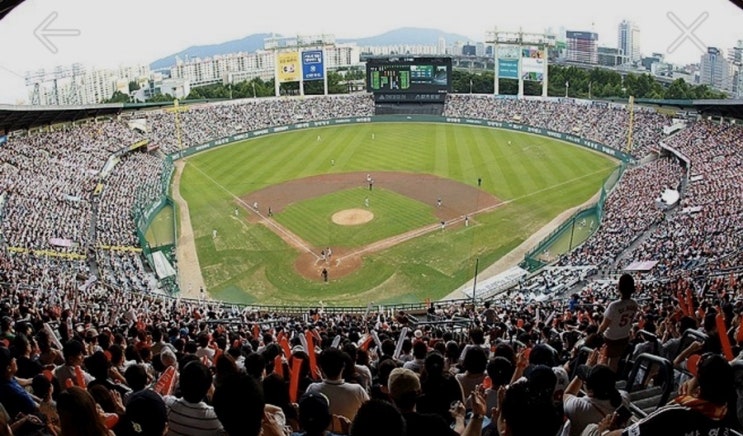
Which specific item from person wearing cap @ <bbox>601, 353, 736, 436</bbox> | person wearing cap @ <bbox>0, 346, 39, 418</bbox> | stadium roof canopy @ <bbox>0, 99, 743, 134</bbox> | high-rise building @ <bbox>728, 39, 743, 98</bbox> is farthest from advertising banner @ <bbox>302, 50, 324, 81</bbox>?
person wearing cap @ <bbox>601, 353, 736, 436</bbox>

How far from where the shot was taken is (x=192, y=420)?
16.9 feet

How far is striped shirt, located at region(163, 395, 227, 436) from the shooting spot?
5.10 m

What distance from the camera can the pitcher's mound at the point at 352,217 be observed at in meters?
38.5

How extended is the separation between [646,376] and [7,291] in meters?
→ 18.9

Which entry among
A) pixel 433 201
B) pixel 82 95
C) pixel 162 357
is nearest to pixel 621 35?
pixel 82 95

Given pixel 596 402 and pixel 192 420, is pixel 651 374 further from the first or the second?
pixel 192 420

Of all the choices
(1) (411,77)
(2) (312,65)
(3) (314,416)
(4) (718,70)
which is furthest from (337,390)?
(4) (718,70)

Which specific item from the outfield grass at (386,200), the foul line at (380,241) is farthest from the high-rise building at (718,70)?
the foul line at (380,241)

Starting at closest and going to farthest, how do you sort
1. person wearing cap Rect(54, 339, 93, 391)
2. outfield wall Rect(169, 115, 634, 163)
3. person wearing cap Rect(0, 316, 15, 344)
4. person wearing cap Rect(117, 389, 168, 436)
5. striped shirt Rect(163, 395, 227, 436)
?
1. person wearing cap Rect(117, 389, 168, 436)
2. striped shirt Rect(163, 395, 227, 436)
3. person wearing cap Rect(54, 339, 93, 391)
4. person wearing cap Rect(0, 316, 15, 344)
5. outfield wall Rect(169, 115, 634, 163)

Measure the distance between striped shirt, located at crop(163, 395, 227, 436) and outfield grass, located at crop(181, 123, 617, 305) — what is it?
23483 millimetres

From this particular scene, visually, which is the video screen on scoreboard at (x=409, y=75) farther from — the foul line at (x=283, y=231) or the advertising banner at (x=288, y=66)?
the foul line at (x=283, y=231)

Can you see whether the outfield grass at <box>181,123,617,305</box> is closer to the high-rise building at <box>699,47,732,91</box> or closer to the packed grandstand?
the packed grandstand

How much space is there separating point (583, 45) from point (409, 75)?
10131 centimetres

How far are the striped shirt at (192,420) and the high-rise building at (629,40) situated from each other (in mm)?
165927
